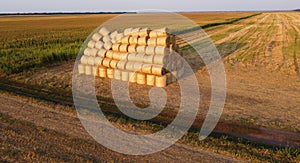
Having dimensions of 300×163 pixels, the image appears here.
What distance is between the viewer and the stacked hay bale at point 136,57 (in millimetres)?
12016

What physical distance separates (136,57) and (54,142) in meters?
6.35

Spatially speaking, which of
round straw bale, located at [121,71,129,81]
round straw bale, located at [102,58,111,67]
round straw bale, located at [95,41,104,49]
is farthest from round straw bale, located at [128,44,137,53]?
round straw bale, located at [95,41,104,49]

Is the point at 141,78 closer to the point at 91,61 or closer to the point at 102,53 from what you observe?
the point at 102,53

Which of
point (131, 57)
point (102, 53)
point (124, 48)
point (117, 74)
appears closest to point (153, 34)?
point (131, 57)

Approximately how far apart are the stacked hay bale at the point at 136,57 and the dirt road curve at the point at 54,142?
13.4ft

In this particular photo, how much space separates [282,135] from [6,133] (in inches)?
294

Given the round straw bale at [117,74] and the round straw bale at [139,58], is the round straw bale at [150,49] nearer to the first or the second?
the round straw bale at [139,58]

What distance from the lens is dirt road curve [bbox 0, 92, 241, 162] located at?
632 cm

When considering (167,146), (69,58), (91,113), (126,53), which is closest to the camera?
(167,146)

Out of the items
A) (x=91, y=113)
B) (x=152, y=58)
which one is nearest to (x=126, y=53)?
(x=152, y=58)

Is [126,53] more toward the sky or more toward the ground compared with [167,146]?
more toward the sky

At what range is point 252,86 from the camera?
12070mm

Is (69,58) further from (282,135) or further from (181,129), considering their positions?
(282,135)

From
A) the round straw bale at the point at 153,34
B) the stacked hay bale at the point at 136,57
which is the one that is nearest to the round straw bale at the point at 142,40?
the stacked hay bale at the point at 136,57
